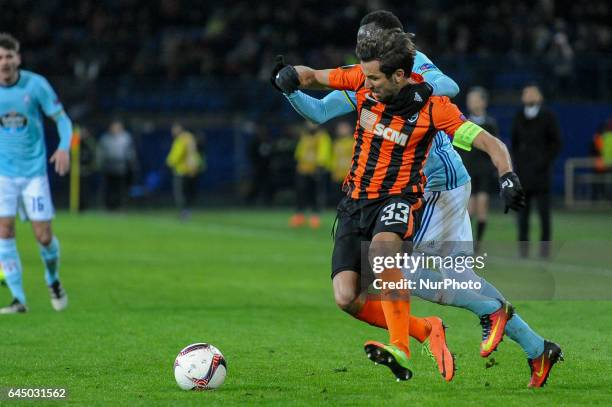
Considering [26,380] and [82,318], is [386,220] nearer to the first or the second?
[26,380]

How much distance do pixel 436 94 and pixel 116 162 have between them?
942 inches

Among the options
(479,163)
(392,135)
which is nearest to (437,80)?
(392,135)

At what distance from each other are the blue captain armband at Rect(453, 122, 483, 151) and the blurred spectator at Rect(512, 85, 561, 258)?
9.83 metres

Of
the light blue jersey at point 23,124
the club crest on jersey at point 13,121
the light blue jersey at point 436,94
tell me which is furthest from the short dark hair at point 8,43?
the light blue jersey at point 436,94

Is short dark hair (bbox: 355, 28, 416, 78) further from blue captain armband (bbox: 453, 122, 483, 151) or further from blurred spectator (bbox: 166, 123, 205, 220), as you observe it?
blurred spectator (bbox: 166, 123, 205, 220)

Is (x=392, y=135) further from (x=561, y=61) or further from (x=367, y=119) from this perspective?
(x=561, y=61)

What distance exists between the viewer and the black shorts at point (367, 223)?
6906 mm

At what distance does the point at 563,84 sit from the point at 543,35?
1.40m

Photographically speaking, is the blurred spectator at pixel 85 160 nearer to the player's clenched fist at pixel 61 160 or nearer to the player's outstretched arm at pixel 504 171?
the player's clenched fist at pixel 61 160

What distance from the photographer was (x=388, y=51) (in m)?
6.76

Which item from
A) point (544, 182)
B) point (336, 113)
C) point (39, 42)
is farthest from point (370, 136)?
point (39, 42)

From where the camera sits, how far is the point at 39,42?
31.3 meters

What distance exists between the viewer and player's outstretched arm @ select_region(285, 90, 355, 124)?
24.0 ft

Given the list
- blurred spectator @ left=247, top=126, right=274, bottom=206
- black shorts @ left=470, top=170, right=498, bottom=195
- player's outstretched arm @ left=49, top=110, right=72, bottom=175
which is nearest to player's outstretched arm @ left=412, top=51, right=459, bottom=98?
player's outstretched arm @ left=49, top=110, right=72, bottom=175
